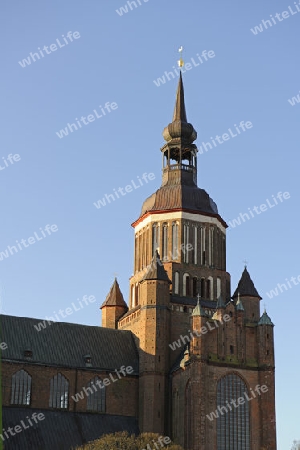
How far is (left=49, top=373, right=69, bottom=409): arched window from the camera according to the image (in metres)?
56.1

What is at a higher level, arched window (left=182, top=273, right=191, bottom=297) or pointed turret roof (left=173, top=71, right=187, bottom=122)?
pointed turret roof (left=173, top=71, right=187, bottom=122)

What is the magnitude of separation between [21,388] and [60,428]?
505 centimetres

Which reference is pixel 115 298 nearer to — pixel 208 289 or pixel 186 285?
pixel 186 285

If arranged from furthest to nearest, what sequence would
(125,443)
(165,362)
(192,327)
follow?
(165,362) → (192,327) → (125,443)

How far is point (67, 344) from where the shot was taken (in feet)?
197

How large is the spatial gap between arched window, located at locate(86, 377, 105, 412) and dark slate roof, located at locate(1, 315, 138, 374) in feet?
5.47

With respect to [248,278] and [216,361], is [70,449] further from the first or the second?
[248,278]

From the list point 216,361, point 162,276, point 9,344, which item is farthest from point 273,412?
point 9,344

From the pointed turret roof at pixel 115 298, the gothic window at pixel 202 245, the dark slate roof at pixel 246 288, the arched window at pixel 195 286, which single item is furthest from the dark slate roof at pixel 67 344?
the dark slate roof at pixel 246 288

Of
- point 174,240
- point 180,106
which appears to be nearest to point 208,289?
point 174,240

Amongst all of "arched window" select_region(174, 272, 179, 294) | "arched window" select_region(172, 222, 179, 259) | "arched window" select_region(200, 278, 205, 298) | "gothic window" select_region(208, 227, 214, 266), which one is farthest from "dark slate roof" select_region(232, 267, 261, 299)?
"arched window" select_region(172, 222, 179, 259)

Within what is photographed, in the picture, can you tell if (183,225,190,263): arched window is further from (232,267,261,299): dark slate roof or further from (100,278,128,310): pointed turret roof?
(100,278,128,310): pointed turret roof

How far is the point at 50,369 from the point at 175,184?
78.9 ft

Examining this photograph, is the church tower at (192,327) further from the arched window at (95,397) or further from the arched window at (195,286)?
the arched window at (95,397)
